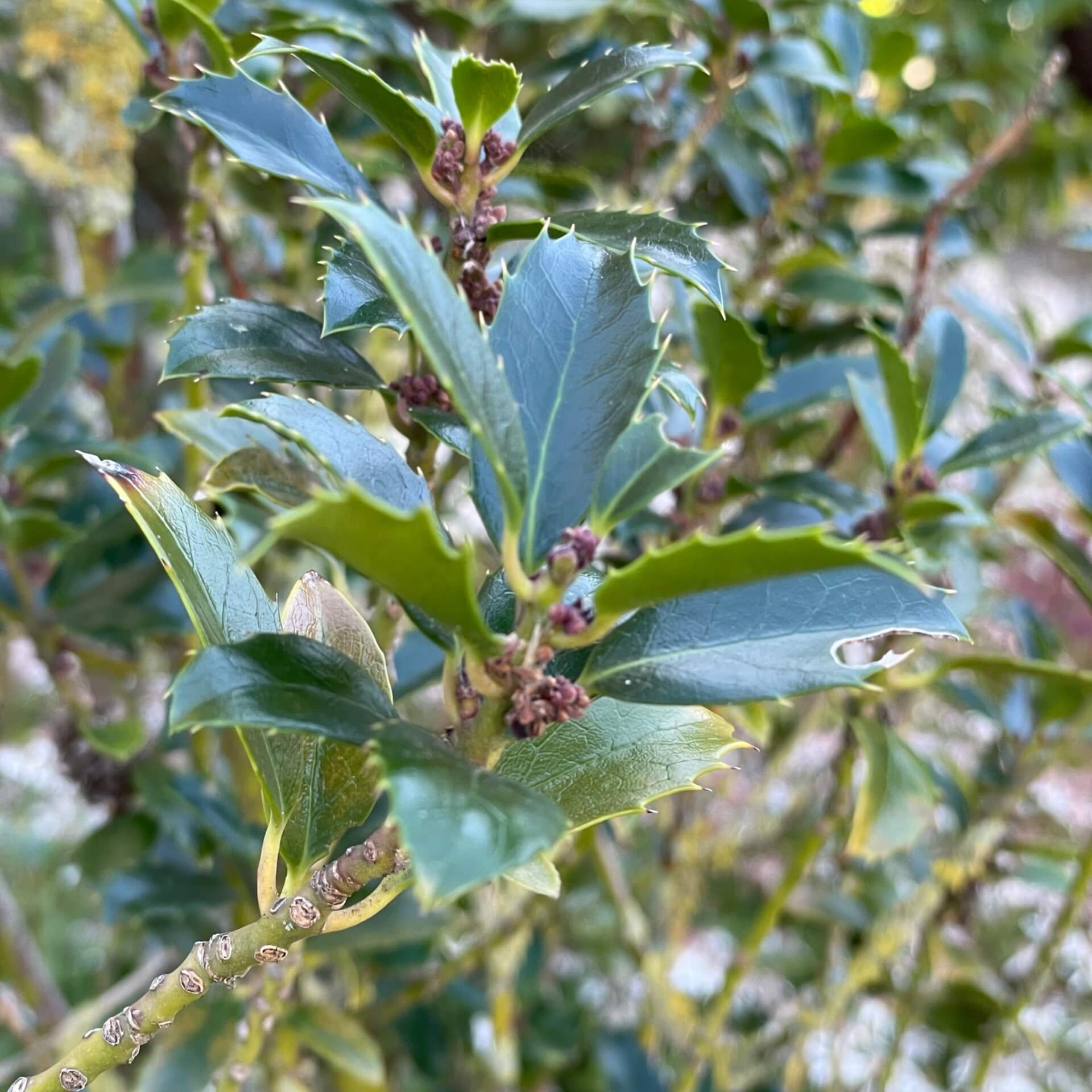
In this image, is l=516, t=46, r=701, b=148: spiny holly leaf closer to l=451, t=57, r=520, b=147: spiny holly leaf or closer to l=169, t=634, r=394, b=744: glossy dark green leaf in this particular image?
l=451, t=57, r=520, b=147: spiny holly leaf

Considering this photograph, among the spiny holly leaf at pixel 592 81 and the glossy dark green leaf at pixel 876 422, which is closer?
the spiny holly leaf at pixel 592 81

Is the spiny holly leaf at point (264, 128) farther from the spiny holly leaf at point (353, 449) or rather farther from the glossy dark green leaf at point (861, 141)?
the glossy dark green leaf at point (861, 141)

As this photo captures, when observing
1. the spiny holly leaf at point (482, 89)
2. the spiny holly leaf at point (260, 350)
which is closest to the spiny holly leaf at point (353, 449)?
the spiny holly leaf at point (260, 350)

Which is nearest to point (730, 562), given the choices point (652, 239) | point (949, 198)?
point (652, 239)

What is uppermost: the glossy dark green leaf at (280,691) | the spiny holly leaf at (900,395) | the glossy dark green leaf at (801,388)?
the glossy dark green leaf at (280,691)

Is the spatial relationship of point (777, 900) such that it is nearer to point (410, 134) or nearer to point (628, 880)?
point (628, 880)

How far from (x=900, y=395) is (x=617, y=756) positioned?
280 millimetres

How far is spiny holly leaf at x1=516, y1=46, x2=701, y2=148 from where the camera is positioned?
0.33 meters

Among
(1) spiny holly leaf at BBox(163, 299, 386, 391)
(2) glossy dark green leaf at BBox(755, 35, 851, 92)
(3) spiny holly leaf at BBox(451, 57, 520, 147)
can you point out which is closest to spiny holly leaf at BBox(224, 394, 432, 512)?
(1) spiny holly leaf at BBox(163, 299, 386, 391)

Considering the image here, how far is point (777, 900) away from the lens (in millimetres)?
719

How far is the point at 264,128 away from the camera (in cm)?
33

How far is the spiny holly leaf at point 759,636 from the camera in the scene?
27cm

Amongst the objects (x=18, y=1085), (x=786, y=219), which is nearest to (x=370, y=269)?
(x=18, y=1085)

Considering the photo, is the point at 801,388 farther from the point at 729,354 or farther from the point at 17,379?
the point at 17,379
